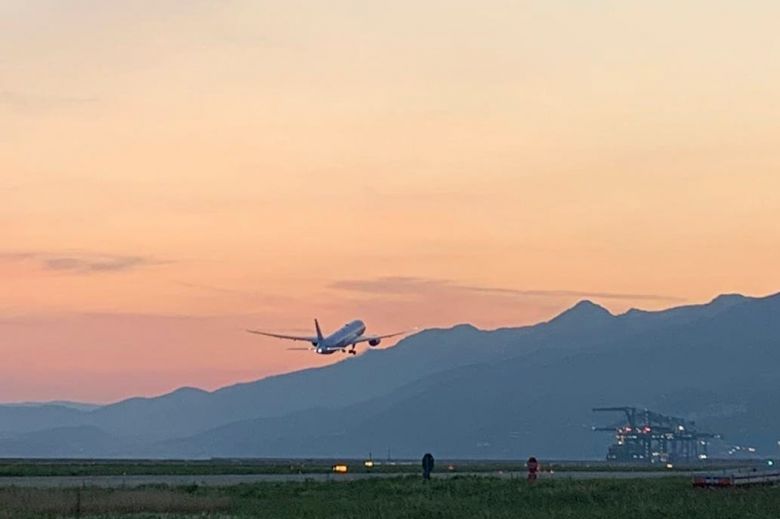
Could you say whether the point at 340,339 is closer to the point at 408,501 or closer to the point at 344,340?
the point at 344,340

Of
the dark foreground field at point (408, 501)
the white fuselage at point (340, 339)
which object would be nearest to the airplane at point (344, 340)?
the white fuselage at point (340, 339)

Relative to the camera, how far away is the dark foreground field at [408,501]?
186 ft

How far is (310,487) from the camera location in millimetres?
74875

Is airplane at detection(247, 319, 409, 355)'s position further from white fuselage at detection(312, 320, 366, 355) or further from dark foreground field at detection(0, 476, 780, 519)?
dark foreground field at detection(0, 476, 780, 519)

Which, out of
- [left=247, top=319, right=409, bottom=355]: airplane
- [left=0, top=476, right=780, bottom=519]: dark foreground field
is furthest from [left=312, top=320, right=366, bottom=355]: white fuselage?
[left=0, top=476, right=780, bottom=519]: dark foreground field

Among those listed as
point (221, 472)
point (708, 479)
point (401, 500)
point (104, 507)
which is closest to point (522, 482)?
point (708, 479)

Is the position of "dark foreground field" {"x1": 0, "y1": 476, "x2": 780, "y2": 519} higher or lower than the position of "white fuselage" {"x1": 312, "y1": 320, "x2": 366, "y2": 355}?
lower

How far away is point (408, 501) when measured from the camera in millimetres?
61906

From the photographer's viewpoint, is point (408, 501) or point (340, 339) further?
point (340, 339)

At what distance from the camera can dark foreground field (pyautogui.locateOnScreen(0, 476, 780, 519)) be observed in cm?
5672

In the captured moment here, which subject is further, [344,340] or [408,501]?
[344,340]

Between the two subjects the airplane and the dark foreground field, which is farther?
the airplane

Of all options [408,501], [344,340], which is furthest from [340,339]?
[408,501]

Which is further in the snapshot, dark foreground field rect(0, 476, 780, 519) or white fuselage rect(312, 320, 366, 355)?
white fuselage rect(312, 320, 366, 355)
